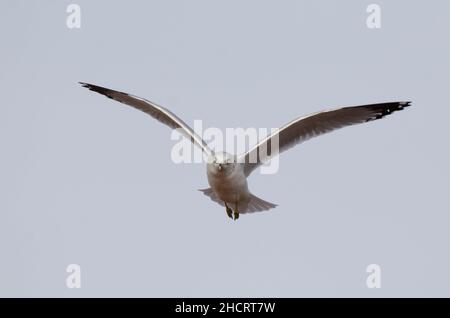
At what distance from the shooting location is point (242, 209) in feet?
28.3

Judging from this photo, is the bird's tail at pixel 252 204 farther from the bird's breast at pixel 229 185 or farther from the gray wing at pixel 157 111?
the gray wing at pixel 157 111

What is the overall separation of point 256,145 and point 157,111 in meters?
1.14

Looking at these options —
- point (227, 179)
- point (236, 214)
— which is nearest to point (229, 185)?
point (227, 179)

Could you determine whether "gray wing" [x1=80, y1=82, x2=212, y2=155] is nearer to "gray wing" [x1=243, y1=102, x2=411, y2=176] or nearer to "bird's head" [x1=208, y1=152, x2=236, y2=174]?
"bird's head" [x1=208, y1=152, x2=236, y2=174]

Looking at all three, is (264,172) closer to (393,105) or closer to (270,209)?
(270,209)

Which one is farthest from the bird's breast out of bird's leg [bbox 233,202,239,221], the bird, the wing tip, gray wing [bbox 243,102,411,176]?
the wing tip

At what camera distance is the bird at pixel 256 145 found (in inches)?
308

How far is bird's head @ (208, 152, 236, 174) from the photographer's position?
7.73 m

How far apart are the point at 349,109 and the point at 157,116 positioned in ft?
6.15

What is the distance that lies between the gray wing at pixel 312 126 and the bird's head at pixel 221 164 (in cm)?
25

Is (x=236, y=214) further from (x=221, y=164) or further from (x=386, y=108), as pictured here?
(x=386, y=108)

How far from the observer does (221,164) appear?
25.3ft
